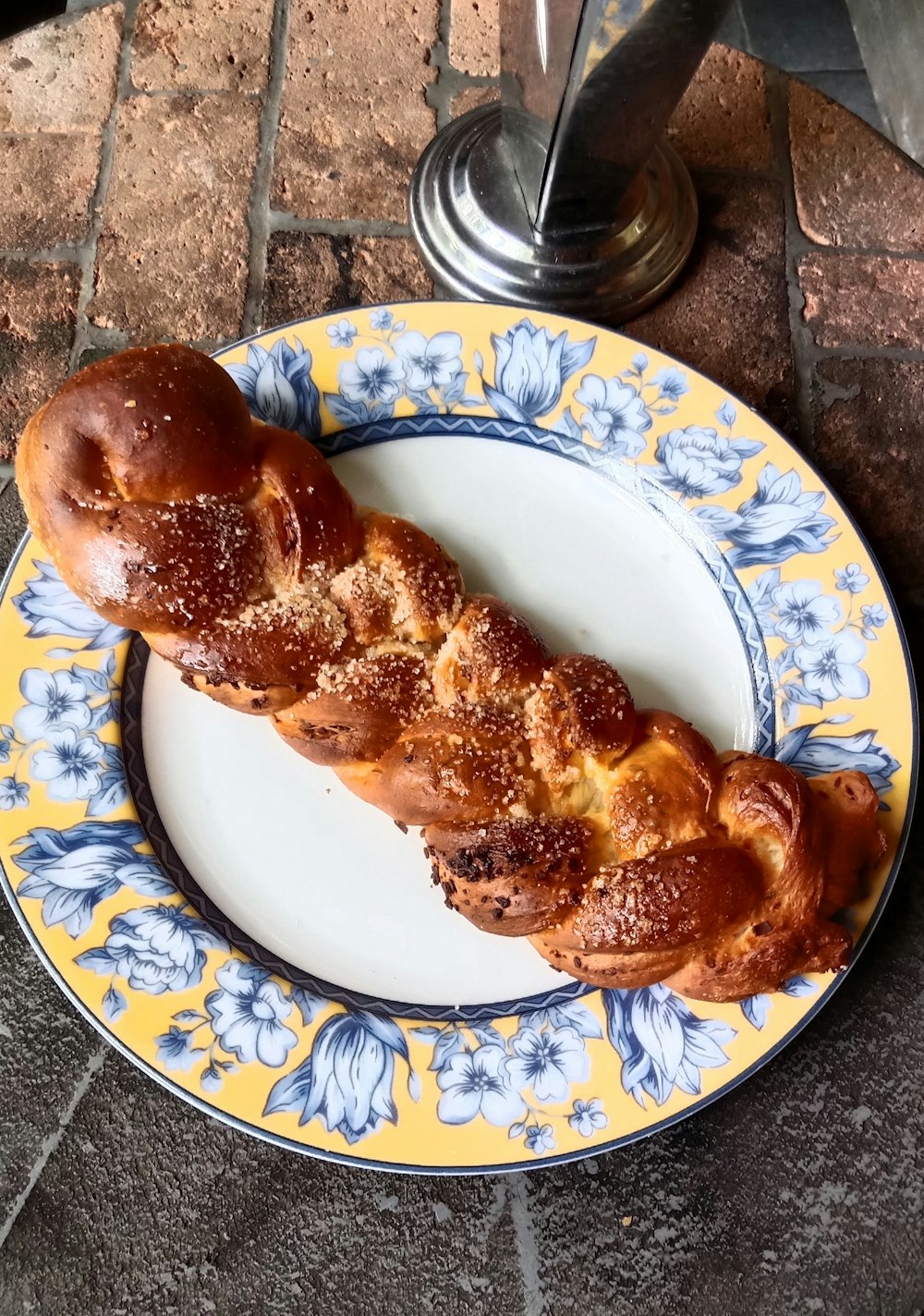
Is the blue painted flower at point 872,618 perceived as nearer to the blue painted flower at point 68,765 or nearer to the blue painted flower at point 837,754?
the blue painted flower at point 837,754

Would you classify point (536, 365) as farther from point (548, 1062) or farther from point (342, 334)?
point (548, 1062)

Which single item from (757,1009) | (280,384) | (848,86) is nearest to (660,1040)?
(757,1009)

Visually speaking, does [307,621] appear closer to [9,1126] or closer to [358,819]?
[358,819]

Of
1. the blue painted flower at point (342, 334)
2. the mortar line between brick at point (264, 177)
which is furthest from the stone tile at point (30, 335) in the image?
the blue painted flower at point (342, 334)

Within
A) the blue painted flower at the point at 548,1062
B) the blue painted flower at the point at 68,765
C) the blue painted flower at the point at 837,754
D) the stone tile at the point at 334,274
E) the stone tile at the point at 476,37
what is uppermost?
the stone tile at the point at 476,37

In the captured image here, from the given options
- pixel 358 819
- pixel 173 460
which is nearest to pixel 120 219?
pixel 173 460
